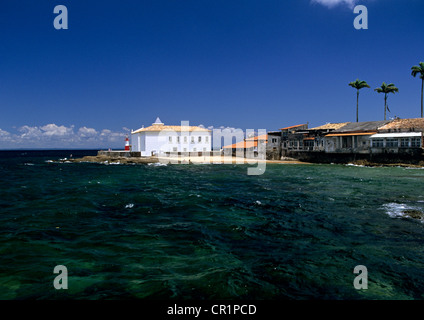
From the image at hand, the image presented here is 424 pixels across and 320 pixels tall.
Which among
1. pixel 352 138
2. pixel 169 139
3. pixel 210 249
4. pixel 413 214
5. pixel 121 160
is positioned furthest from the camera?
pixel 169 139

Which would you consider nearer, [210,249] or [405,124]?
[210,249]

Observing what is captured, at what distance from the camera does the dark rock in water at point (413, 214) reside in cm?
1212

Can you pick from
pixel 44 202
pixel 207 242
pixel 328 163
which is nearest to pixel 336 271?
pixel 207 242

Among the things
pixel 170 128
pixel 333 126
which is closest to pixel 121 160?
pixel 170 128

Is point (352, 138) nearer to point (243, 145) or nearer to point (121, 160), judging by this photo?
point (243, 145)

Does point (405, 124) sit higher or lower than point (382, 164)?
higher

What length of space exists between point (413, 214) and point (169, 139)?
52864 mm

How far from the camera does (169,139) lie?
202ft

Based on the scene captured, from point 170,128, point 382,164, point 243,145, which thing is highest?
point 170,128

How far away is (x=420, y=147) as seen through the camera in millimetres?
42844

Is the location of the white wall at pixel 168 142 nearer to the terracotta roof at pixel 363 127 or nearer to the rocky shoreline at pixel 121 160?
the rocky shoreline at pixel 121 160

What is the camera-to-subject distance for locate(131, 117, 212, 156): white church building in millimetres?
A: 60750

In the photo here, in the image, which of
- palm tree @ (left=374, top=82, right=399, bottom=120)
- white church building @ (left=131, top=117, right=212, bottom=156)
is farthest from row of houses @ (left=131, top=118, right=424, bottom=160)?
palm tree @ (left=374, top=82, right=399, bottom=120)
